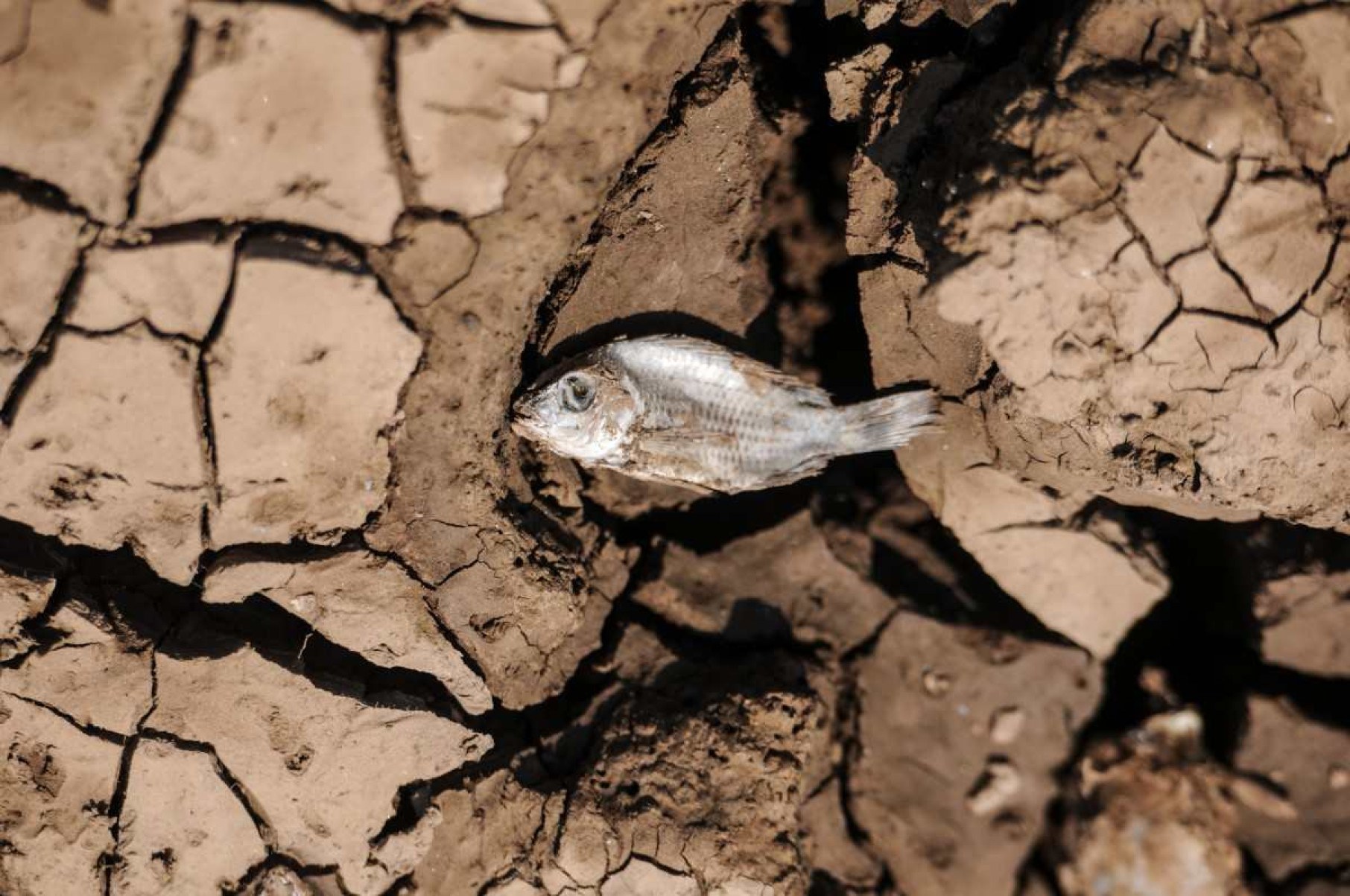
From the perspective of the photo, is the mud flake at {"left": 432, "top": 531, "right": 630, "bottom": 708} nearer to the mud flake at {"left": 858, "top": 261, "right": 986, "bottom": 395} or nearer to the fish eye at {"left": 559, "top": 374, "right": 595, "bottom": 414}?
the fish eye at {"left": 559, "top": 374, "right": 595, "bottom": 414}

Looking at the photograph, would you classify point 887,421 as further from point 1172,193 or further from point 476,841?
point 476,841

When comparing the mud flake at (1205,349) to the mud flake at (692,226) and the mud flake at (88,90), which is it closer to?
the mud flake at (692,226)

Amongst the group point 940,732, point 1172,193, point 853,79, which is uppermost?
point 853,79

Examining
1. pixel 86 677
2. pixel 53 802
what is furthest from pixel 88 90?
pixel 53 802

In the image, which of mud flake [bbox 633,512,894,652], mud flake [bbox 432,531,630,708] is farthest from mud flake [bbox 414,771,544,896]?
mud flake [bbox 633,512,894,652]

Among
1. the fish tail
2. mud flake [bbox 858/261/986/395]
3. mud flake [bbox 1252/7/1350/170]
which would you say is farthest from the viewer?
the fish tail

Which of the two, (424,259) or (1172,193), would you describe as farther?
(424,259)

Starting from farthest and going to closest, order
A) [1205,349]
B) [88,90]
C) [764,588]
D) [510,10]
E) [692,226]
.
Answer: [764,588] < [692,226] < [1205,349] < [510,10] < [88,90]
